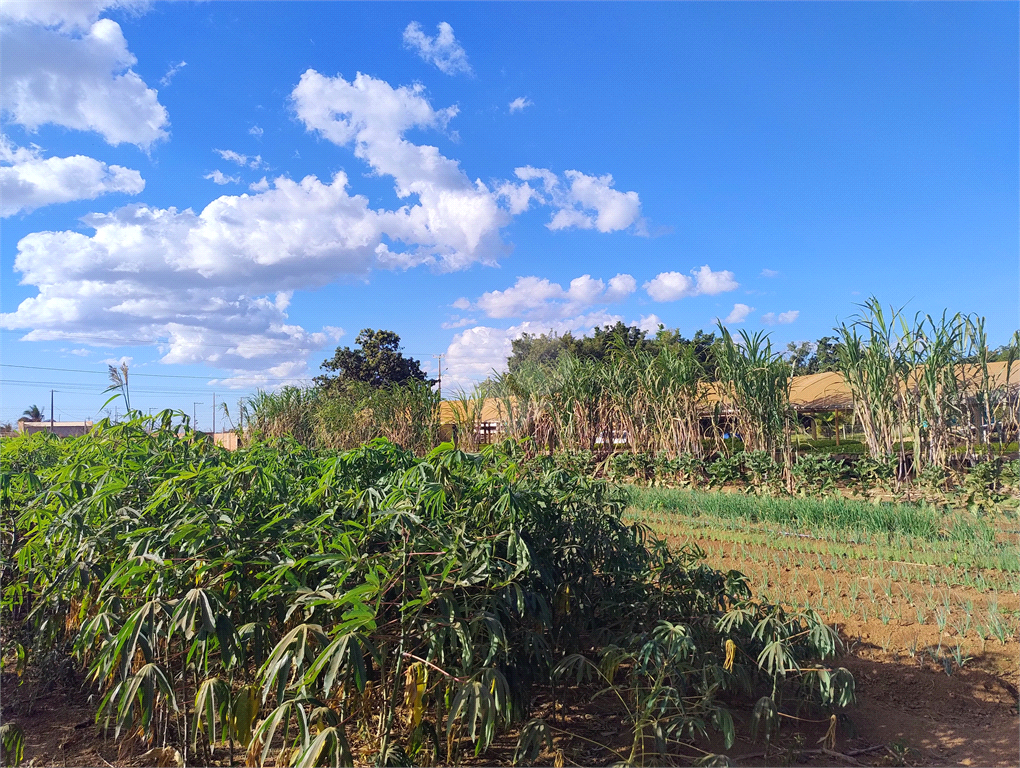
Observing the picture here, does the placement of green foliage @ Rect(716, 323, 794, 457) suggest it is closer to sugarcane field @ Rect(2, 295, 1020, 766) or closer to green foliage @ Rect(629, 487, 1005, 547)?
green foliage @ Rect(629, 487, 1005, 547)

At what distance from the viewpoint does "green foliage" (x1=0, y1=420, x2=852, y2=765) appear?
2.00 m

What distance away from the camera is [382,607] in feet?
7.55

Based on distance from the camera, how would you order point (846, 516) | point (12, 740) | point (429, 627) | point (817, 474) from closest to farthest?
point (429, 627), point (12, 740), point (846, 516), point (817, 474)

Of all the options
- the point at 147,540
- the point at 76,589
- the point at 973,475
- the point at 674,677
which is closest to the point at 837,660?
the point at 674,677

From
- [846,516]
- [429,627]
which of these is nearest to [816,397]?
[846,516]

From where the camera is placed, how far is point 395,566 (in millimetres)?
2119

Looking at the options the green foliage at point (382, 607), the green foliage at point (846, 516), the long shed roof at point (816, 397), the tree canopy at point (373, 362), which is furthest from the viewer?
the tree canopy at point (373, 362)

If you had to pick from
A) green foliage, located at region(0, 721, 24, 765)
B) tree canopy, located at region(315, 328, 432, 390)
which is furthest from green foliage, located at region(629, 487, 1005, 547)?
tree canopy, located at region(315, 328, 432, 390)

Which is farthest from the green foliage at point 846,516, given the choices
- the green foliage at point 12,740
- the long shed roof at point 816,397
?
the green foliage at point 12,740

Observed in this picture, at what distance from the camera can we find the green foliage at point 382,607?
200cm

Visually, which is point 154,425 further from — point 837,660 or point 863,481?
point 863,481

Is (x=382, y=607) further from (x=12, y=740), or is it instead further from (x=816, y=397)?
(x=816, y=397)

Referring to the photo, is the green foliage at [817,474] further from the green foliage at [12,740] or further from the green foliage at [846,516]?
the green foliage at [12,740]

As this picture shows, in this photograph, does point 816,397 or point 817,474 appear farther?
point 816,397
